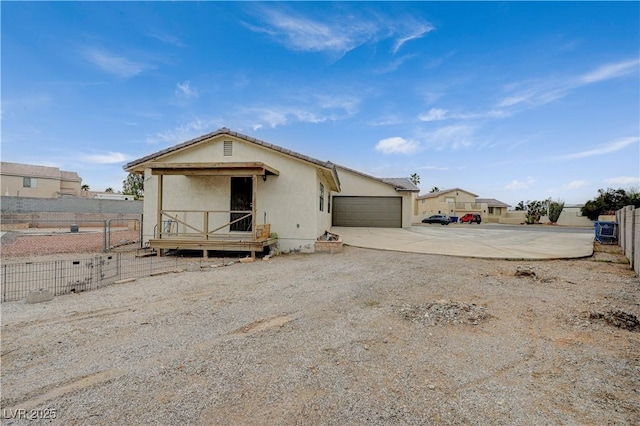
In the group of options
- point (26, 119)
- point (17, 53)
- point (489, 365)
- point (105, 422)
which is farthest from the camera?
point (26, 119)

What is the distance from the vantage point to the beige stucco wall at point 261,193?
1101 cm

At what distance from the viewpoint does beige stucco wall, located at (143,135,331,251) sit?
11008 millimetres

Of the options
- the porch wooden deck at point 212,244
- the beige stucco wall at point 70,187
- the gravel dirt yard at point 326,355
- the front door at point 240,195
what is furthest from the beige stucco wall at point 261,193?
the beige stucco wall at point 70,187

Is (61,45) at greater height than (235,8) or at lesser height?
lesser

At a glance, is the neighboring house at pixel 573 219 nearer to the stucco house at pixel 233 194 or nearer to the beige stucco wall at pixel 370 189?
the beige stucco wall at pixel 370 189

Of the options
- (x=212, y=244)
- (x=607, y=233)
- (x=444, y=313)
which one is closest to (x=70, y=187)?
(x=212, y=244)

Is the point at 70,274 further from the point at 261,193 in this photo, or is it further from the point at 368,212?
the point at 368,212

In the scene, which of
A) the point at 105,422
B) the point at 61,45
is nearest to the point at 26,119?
the point at 61,45

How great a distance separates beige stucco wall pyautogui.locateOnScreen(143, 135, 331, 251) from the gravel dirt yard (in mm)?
4996

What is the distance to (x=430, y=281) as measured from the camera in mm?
6582

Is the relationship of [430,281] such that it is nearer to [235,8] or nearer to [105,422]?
[105,422]

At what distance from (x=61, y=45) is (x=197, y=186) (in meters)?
8.20

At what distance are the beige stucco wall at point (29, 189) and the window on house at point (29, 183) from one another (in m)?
0.18

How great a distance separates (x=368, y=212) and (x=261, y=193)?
1200 cm
